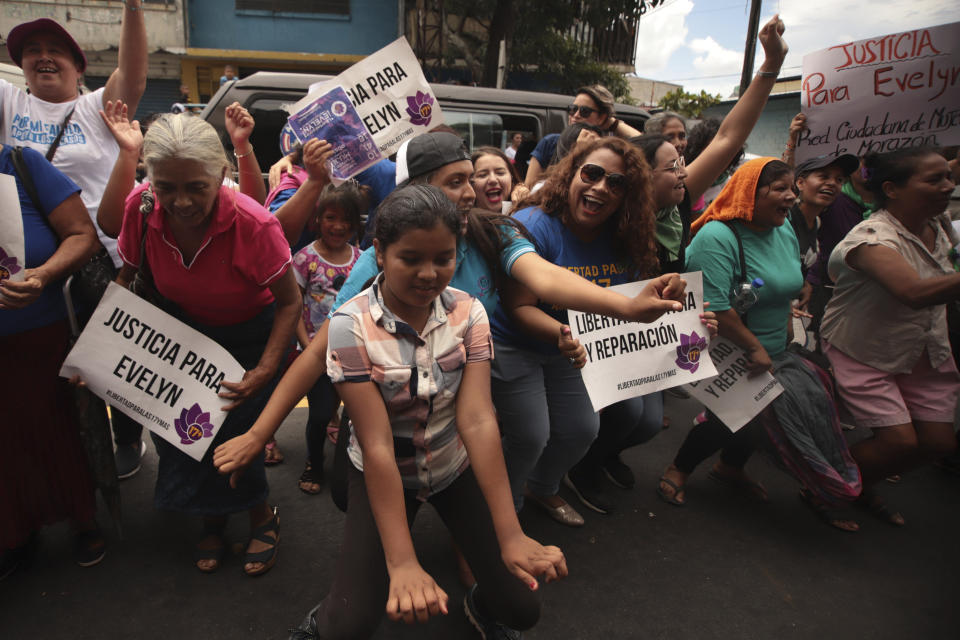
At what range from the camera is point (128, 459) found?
127 inches

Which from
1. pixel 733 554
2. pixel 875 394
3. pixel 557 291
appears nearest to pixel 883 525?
pixel 875 394

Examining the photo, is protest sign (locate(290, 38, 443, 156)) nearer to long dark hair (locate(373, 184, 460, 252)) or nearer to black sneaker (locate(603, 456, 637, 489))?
long dark hair (locate(373, 184, 460, 252))

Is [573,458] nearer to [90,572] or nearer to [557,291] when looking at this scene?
[557,291]

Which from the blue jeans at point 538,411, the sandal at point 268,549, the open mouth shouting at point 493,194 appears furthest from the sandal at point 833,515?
the sandal at point 268,549

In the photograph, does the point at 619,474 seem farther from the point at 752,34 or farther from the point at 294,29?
the point at 294,29

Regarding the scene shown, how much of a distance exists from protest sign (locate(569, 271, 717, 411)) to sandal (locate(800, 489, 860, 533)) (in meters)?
1.15

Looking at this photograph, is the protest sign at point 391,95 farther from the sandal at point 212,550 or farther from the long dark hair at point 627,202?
the sandal at point 212,550

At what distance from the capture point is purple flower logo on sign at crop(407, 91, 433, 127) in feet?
11.0

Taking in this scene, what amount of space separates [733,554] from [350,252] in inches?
101

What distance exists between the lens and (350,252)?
3352 mm

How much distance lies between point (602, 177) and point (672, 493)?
1.85 meters

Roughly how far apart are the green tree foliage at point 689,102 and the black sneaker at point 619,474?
12899mm

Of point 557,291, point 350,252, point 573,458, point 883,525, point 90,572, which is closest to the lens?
point 557,291

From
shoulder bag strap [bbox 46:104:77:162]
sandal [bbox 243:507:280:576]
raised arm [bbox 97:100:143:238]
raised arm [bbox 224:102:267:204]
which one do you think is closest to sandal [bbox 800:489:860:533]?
sandal [bbox 243:507:280:576]
